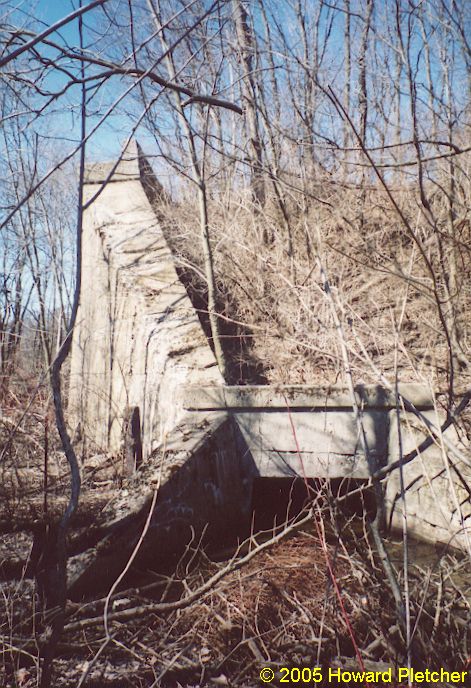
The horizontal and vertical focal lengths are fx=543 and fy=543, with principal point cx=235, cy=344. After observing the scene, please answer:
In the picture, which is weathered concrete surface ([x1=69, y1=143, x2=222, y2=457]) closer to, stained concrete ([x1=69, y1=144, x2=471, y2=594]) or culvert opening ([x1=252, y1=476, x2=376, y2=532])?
stained concrete ([x1=69, y1=144, x2=471, y2=594])

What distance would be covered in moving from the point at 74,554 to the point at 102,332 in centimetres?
587

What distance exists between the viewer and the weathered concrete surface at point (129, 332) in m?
7.45

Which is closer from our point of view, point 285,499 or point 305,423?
point 305,423

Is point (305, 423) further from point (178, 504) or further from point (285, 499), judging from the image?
point (178, 504)

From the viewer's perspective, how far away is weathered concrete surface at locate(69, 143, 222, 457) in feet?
24.4

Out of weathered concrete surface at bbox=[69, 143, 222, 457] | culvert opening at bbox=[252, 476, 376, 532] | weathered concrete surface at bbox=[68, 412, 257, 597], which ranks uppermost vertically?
weathered concrete surface at bbox=[69, 143, 222, 457]

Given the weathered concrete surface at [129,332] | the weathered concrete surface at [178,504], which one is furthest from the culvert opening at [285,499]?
the weathered concrete surface at [129,332]

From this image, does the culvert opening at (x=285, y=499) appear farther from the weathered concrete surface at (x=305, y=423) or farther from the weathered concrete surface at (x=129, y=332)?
the weathered concrete surface at (x=129, y=332)

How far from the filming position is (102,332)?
921cm

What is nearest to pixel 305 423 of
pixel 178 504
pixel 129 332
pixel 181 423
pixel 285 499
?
pixel 285 499

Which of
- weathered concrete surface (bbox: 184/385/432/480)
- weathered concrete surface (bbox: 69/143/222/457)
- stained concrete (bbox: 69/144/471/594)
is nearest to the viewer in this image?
stained concrete (bbox: 69/144/471/594)

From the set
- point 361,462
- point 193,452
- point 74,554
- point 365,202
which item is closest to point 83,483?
point 193,452

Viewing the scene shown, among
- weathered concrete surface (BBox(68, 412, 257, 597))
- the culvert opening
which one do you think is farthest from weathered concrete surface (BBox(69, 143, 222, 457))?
the culvert opening

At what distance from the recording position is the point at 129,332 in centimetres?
855
